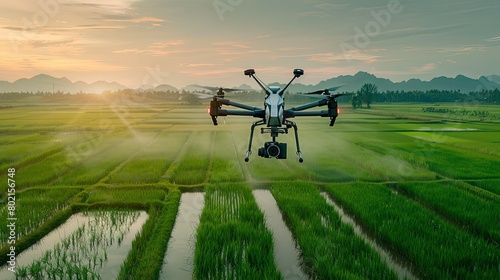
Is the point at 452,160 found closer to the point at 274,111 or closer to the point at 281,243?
the point at 281,243

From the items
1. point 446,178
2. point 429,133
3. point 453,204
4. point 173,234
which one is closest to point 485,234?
point 453,204

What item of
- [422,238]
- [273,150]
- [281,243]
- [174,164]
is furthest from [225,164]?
[273,150]

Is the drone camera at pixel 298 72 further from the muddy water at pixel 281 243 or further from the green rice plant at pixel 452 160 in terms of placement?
the green rice plant at pixel 452 160

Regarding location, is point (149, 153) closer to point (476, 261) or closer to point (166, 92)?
point (476, 261)

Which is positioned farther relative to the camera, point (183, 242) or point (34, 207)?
point (34, 207)

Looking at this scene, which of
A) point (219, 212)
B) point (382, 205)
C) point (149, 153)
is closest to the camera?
point (219, 212)

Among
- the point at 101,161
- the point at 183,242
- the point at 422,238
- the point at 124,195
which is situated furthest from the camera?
the point at 101,161

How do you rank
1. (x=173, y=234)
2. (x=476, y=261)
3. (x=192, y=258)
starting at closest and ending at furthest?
(x=476, y=261)
(x=192, y=258)
(x=173, y=234)

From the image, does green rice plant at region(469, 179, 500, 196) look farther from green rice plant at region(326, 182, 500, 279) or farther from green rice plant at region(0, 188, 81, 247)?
green rice plant at region(0, 188, 81, 247)
